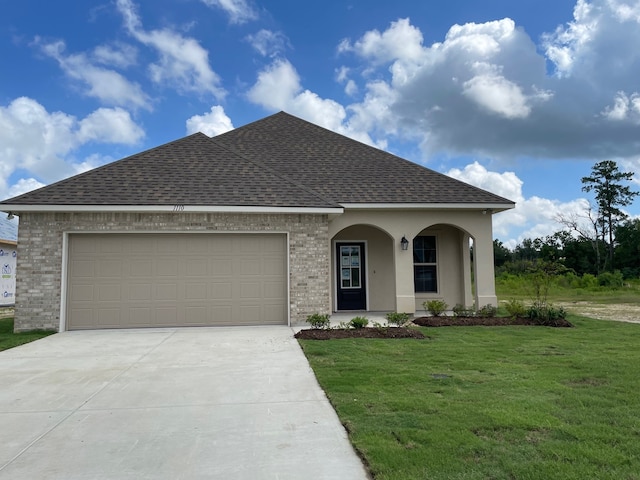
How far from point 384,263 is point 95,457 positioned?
10861mm

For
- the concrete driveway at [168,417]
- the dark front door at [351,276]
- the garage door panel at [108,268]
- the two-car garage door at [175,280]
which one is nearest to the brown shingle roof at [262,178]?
the two-car garage door at [175,280]

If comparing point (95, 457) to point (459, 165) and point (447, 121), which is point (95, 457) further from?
point (459, 165)

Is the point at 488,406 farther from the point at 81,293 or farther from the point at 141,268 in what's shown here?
the point at 81,293

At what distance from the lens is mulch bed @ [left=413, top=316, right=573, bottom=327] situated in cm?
1042

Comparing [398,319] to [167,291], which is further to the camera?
[167,291]

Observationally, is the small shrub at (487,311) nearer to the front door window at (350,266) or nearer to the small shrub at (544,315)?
the small shrub at (544,315)

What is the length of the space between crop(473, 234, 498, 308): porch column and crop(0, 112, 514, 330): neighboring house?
0.03m

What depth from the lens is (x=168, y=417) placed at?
4.27m

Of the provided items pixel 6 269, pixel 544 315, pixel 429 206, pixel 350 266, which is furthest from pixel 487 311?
pixel 6 269

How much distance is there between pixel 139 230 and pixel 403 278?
7.03 meters

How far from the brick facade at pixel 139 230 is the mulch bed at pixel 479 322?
8.29ft

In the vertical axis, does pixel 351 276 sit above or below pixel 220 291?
above

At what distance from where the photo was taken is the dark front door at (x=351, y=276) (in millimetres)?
13438

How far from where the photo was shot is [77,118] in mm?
17625
